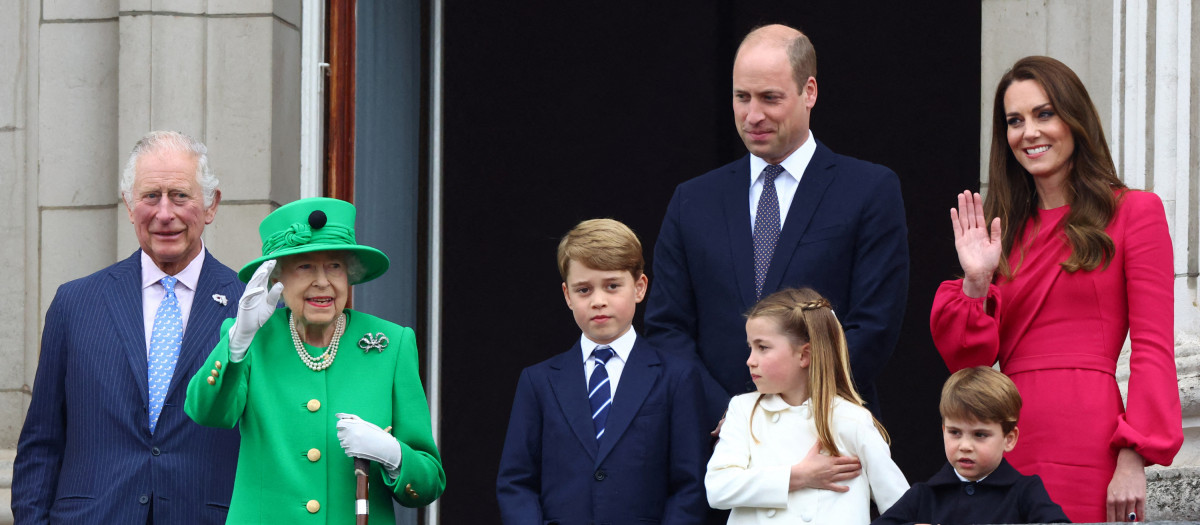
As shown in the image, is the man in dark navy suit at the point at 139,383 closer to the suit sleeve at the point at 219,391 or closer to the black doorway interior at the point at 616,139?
the suit sleeve at the point at 219,391

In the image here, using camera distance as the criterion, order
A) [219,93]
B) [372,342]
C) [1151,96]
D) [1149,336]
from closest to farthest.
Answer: [1149,336] < [372,342] < [1151,96] < [219,93]

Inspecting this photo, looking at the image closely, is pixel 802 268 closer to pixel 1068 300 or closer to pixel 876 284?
pixel 876 284

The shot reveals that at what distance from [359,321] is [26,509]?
41.3 inches

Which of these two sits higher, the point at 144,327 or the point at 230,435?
the point at 144,327

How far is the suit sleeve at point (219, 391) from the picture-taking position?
428cm

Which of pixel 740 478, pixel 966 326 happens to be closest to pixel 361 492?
pixel 740 478

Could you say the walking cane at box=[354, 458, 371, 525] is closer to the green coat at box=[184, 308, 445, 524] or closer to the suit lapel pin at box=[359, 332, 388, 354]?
the green coat at box=[184, 308, 445, 524]

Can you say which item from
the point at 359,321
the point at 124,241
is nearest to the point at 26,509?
the point at 359,321

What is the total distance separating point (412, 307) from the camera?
298 inches

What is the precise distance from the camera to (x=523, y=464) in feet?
14.9

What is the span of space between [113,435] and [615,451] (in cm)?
139

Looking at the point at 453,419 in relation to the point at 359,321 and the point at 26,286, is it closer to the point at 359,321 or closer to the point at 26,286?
the point at 26,286

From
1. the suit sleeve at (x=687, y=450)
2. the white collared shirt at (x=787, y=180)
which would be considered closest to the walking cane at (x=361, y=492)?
the suit sleeve at (x=687, y=450)

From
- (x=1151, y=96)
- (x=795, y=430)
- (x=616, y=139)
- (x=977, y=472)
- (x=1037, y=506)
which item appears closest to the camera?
(x=1037, y=506)
